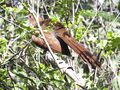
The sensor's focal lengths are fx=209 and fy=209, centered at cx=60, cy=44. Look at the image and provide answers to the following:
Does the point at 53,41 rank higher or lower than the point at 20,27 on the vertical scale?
lower

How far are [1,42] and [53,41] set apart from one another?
1.25 meters

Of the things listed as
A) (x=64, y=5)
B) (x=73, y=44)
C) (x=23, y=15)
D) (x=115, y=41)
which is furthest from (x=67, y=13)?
(x=115, y=41)

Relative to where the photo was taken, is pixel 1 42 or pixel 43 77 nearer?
pixel 1 42

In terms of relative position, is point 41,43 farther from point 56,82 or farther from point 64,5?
point 56,82

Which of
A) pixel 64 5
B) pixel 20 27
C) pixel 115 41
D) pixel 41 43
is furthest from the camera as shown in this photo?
pixel 41 43

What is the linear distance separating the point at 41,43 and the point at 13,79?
0.77 m

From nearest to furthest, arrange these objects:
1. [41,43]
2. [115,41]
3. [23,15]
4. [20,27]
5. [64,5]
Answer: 1. [115,41]
2. [20,27]
3. [23,15]
4. [64,5]
5. [41,43]

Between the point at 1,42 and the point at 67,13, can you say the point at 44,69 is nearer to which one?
the point at 1,42

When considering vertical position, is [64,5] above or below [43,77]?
above

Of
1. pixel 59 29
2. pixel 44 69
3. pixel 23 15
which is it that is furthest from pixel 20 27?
pixel 59 29

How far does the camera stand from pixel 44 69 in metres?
2.90

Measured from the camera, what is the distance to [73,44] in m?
3.21

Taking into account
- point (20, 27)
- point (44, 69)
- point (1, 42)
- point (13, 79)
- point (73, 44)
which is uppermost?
point (20, 27)

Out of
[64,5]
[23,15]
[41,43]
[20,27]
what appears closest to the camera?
[20,27]
